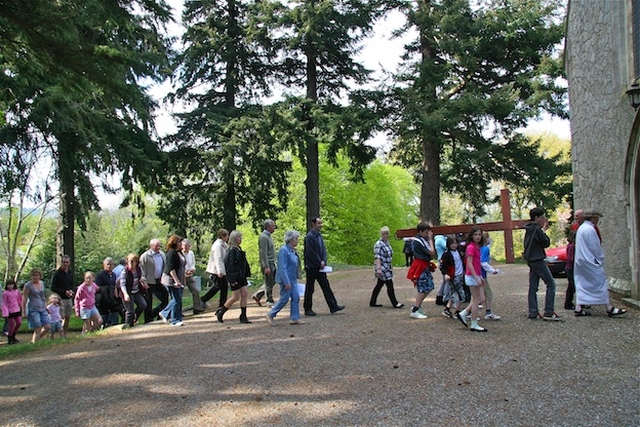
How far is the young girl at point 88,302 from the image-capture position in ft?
37.4

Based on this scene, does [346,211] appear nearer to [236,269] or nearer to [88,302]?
[88,302]

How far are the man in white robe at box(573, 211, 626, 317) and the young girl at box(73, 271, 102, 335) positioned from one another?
962 cm

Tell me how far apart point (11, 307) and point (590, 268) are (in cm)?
1153

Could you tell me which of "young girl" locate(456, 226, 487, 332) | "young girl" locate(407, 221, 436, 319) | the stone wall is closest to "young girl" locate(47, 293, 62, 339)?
"young girl" locate(407, 221, 436, 319)

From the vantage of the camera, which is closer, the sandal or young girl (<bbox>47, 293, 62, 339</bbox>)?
the sandal

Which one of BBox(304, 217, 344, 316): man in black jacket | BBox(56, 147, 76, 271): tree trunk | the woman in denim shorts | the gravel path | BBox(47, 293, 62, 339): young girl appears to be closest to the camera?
the gravel path

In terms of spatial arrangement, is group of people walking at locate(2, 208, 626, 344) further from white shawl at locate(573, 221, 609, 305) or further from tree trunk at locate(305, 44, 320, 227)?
tree trunk at locate(305, 44, 320, 227)

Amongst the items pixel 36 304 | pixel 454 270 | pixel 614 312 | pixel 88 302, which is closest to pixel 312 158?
pixel 88 302

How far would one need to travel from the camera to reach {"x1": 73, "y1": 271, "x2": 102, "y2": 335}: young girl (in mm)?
11391

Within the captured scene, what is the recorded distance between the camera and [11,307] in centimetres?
1157

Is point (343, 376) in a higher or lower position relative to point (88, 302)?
lower

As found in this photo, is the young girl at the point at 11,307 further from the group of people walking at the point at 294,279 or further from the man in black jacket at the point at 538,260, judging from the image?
the man in black jacket at the point at 538,260

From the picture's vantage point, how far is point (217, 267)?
1041 cm

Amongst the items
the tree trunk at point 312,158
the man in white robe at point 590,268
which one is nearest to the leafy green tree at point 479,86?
the tree trunk at point 312,158
